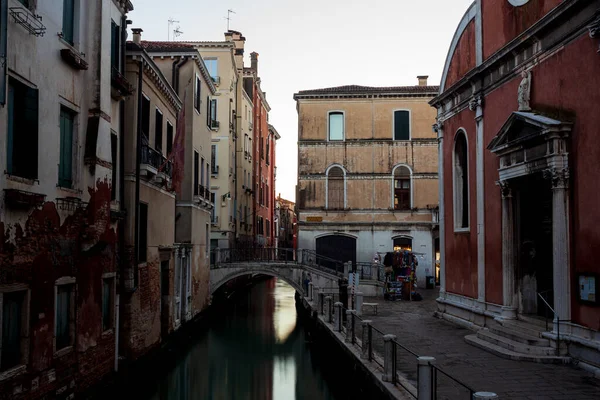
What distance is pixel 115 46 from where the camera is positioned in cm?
1291

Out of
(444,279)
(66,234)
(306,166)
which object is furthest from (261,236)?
(66,234)

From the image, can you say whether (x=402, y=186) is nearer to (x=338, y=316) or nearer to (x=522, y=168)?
(x=338, y=316)

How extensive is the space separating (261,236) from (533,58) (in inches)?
1410

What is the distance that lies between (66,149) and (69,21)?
219 cm

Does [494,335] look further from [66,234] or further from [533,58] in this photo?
[66,234]

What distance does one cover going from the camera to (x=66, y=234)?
9.92 meters

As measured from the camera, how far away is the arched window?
54.4 ft

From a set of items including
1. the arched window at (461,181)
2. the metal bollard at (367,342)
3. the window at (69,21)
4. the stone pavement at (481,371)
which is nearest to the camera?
the stone pavement at (481,371)

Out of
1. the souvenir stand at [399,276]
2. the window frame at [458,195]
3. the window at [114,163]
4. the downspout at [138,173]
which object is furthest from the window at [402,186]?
the window at [114,163]

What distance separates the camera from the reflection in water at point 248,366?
45.2 ft

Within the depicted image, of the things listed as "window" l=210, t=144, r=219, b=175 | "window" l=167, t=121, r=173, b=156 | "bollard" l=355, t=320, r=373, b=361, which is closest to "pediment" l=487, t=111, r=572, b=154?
"bollard" l=355, t=320, r=373, b=361

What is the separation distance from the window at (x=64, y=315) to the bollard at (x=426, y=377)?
5760mm

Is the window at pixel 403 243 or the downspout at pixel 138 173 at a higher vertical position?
the downspout at pixel 138 173

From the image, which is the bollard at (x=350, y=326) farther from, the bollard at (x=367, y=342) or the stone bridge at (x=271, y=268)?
the stone bridge at (x=271, y=268)
